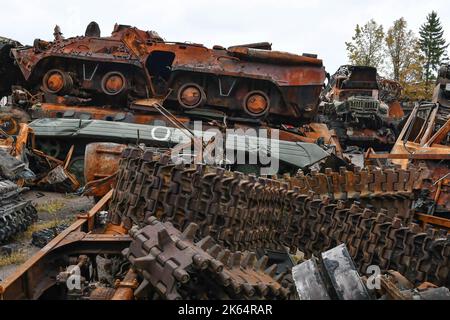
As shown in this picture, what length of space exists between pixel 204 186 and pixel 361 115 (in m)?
16.4

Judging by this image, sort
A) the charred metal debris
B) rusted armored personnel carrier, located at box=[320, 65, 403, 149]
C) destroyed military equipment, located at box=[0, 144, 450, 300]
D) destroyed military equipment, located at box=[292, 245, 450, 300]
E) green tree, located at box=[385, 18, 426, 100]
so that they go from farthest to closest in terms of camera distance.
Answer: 1. green tree, located at box=[385, 18, 426, 100]
2. rusted armored personnel carrier, located at box=[320, 65, 403, 149]
3. the charred metal debris
4. destroyed military equipment, located at box=[0, 144, 450, 300]
5. destroyed military equipment, located at box=[292, 245, 450, 300]

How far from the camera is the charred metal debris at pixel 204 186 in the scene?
118 inches

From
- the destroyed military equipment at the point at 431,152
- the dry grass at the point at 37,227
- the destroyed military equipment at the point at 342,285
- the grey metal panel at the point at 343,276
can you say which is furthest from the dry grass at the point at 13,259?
the destroyed military equipment at the point at 431,152

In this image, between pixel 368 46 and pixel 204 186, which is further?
pixel 368 46

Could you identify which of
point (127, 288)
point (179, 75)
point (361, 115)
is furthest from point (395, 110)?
point (127, 288)

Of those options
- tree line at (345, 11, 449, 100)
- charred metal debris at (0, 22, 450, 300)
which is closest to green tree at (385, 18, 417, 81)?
tree line at (345, 11, 449, 100)

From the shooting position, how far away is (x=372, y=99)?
19734 mm

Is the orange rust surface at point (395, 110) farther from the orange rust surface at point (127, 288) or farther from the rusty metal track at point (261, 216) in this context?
the orange rust surface at point (127, 288)

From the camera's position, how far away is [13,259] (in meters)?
5.57

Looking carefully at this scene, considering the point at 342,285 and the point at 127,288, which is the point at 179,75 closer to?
the point at 127,288

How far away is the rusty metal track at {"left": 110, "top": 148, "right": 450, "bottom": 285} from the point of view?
162 inches

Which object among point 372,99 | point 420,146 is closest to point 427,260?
point 420,146

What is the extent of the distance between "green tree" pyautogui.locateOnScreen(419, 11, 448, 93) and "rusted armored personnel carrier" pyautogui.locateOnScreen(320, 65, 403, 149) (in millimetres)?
26143

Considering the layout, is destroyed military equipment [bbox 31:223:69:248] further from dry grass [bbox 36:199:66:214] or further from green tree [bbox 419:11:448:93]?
green tree [bbox 419:11:448:93]
